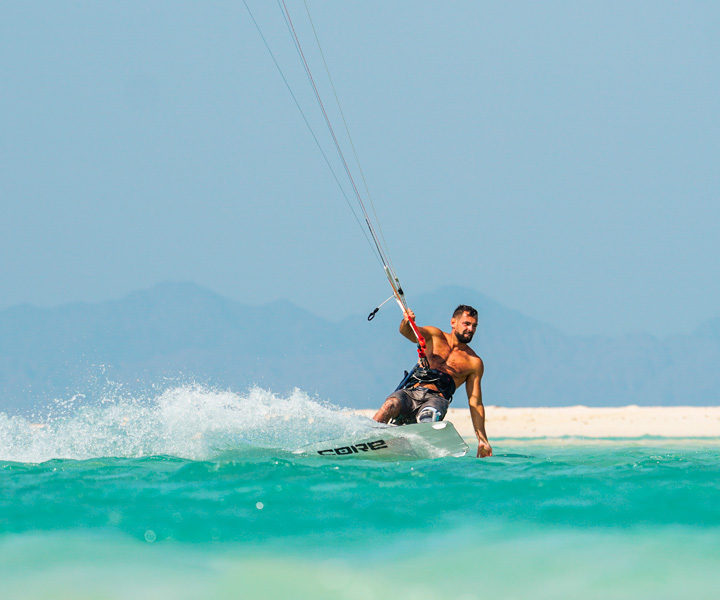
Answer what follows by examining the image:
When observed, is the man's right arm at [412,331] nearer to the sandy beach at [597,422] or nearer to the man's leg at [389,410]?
the man's leg at [389,410]

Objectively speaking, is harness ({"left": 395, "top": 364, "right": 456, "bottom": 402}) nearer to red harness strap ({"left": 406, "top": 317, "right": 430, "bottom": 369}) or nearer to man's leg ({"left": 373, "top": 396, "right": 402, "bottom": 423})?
red harness strap ({"left": 406, "top": 317, "right": 430, "bottom": 369})

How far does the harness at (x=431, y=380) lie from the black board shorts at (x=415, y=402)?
8 centimetres

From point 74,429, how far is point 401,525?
5.61m

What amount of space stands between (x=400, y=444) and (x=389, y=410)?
0.71 meters

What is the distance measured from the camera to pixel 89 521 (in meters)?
6.59

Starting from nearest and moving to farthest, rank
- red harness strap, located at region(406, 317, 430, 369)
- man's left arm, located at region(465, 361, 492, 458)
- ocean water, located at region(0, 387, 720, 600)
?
ocean water, located at region(0, 387, 720, 600) → red harness strap, located at region(406, 317, 430, 369) → man's left arm, located at region(465, 361, 492, 458)

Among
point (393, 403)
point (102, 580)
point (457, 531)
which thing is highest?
point (393, 403)

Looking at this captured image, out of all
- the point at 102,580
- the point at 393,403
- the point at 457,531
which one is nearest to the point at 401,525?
the point at 457,531

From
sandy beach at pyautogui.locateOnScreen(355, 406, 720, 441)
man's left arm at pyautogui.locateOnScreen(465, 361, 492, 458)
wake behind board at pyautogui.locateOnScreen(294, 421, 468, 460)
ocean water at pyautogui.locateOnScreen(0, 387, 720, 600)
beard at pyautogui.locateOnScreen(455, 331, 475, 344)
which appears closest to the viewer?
ocean water at pyautogui.locateOnScreen(0, 387, 720, 600)

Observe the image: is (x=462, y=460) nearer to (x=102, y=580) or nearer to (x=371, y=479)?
(x=371, y=479)

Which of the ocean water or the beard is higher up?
the beard

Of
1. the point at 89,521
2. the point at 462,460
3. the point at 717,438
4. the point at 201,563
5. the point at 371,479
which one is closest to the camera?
the point at 201,563

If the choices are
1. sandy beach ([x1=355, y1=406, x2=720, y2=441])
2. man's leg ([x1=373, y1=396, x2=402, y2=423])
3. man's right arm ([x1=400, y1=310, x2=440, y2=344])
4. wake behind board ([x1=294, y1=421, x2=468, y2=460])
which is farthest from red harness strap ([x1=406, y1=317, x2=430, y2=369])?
sandy beach ([x1=355, y1=406, x2=720, y2=441])

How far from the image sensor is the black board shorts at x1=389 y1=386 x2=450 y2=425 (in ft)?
31.3
